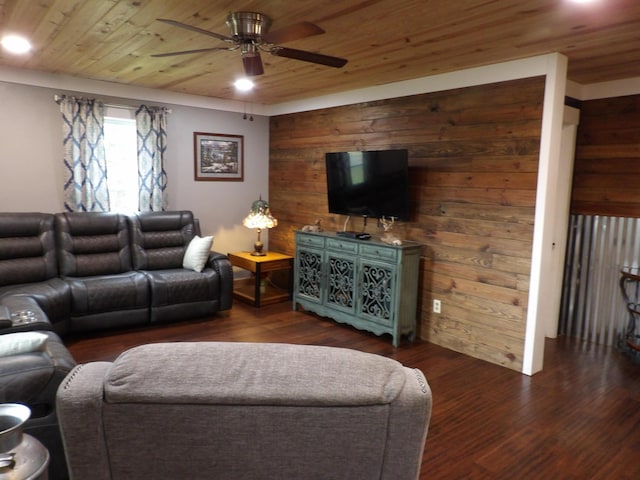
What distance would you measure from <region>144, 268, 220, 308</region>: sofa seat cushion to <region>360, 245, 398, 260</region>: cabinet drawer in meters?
1.51

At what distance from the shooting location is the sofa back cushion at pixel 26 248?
3994 millimetres

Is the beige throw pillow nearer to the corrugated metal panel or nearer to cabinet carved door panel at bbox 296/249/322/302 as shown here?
cabinet carved door panel at bbox 296/249/322/302

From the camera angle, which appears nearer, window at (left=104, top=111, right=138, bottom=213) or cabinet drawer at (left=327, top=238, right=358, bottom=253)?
cabinet drawer at (left=327, top=238, right=358, bottom=253)

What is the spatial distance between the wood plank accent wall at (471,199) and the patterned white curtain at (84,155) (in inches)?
104

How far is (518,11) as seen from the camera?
8.02 ft

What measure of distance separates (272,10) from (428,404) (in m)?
2.23

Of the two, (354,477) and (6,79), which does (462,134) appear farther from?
(6,79)

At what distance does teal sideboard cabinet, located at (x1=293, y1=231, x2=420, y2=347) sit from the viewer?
13.1 ft

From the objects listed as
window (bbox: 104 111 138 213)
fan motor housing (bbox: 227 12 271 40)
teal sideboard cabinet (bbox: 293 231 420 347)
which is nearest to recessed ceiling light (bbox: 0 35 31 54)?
window (bbox: 104 111 138 213)

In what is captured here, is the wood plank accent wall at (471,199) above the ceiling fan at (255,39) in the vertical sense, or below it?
below

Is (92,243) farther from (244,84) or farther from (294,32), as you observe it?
(294,32)

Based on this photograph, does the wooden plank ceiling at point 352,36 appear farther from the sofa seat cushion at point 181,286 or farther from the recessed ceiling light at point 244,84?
the sofa seat cushion at point 181,286

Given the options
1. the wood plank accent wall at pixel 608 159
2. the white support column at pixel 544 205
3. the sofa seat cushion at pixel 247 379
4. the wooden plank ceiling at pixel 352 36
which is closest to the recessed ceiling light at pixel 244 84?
the wooden plank ceiling at pixel 352 36

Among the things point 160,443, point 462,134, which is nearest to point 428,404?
point 160,443
